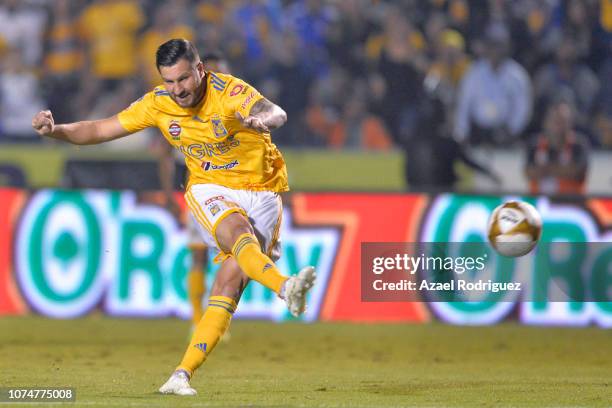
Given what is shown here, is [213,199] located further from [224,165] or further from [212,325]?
[212,325]

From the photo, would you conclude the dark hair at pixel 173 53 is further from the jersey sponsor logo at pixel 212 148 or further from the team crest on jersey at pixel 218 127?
the jersey sponsor logo at pixel 212 148

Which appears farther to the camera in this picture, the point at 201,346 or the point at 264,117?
the point at 201,346

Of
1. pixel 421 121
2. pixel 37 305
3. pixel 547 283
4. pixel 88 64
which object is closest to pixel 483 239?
pixel 547 283

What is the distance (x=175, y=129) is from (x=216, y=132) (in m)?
0.28

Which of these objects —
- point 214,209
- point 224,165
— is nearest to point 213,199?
point 214,209

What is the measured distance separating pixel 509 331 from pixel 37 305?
4829 mm

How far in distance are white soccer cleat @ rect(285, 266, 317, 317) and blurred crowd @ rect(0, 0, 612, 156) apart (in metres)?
8.58

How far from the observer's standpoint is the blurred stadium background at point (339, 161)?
12500 millimetres

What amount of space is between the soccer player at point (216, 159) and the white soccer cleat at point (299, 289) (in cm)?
34

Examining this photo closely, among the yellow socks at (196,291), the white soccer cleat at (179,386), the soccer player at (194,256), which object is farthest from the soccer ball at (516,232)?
the yellow socks at (196,291)

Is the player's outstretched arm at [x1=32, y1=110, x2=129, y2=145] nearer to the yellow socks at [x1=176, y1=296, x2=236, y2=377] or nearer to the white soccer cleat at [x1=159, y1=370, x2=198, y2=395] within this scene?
the yellow socks at [x1=176, y1=296, x2=236, y2=377]

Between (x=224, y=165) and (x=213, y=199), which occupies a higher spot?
(x=224, y=165)

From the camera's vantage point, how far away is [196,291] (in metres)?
11.8

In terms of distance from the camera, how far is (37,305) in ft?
43.9
